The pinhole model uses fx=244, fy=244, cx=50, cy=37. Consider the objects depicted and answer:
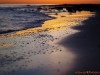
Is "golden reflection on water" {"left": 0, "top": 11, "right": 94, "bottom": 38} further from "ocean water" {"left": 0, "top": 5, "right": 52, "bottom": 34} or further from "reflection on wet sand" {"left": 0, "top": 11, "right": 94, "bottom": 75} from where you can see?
"reflection on wet sand" {"left": 0, "top": 11, "right": 94, "bottom": 75}

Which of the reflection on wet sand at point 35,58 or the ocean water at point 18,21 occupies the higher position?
the reflection on wet sand at point 35,58

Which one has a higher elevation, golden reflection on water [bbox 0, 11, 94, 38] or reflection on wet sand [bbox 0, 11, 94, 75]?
reflection on wet sand [bbox 0, 11, 94, 75]

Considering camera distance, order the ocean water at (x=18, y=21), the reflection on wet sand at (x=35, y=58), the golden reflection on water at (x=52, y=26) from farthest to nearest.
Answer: the ocean water at (x=18, y=21) → the golden reflection on water at (x=52, y=26) → the reflection on wet sand at (x=35, y=58)

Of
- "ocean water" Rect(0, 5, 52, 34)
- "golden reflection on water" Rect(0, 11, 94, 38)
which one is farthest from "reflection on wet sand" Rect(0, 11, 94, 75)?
"ocean water" Rect(0, 5, 52, 34)

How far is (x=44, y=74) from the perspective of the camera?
8.81m

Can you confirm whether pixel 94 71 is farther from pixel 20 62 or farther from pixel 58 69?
pixel 20 62

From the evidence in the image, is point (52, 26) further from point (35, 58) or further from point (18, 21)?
point (35, 58)

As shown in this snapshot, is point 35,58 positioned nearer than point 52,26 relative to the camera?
Yes

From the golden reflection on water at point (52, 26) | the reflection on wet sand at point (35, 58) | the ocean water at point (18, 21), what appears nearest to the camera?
the reflection on wet sand at point (35, 58)

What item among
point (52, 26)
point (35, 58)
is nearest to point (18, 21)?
point (52, 26)

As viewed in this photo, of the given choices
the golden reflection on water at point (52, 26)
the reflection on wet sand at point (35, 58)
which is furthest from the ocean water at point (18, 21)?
the reflection on wet sand at point (35, 58)

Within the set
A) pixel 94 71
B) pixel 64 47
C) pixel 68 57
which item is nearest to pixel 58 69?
pixel 94 71

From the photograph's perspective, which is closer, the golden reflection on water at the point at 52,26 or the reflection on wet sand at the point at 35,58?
the reflection on wet sand at the point at 35,58

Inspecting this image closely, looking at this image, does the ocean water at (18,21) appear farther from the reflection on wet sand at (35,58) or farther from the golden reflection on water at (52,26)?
the reflection on wet sand at (35,58)
